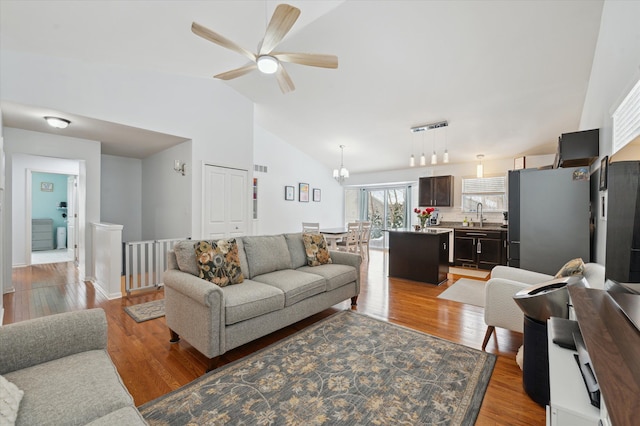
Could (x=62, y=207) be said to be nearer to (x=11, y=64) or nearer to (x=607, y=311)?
(x=11, y=64)

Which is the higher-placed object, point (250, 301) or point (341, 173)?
point (341, 173)

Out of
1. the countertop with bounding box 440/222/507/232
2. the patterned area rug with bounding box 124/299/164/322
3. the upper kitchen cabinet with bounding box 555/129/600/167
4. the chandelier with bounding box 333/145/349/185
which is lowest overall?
the patterned area rug with bounding box 124/299/164/322

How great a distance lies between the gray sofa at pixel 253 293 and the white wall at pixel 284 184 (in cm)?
345

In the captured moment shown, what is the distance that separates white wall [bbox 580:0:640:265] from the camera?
1.77 m

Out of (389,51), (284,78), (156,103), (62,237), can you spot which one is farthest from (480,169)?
(62,237)

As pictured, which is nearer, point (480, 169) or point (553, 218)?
point (553, 218)

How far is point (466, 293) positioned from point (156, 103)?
212 inches

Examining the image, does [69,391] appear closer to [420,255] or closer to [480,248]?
[420,255]

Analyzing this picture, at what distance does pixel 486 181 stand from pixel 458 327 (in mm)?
4484

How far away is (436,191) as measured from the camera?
669 centimetres

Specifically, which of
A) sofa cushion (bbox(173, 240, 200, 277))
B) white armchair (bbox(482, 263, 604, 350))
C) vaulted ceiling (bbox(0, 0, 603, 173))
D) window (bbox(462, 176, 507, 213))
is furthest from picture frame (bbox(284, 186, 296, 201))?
white armchair (bbox(482, 263, 604, 350))

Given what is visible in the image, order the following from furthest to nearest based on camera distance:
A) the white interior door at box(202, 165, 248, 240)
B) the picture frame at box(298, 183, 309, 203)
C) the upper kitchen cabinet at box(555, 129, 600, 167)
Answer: the picture frame at box(298, 183, 309, 203), the white interior door at box(202, 165, 248, 240), the upper kitchen cabinet at box(555, 129, 600, 167)

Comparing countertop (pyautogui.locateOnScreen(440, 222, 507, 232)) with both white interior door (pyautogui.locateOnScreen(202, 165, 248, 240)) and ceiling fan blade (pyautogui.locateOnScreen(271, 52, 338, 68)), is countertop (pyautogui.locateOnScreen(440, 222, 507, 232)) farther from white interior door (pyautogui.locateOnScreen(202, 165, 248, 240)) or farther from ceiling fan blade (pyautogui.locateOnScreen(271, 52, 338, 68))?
ceiling fan blade (pyautogui.locateOnScreen(271, 52, 338, 68))

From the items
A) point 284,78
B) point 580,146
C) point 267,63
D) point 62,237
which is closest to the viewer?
point 267,63
